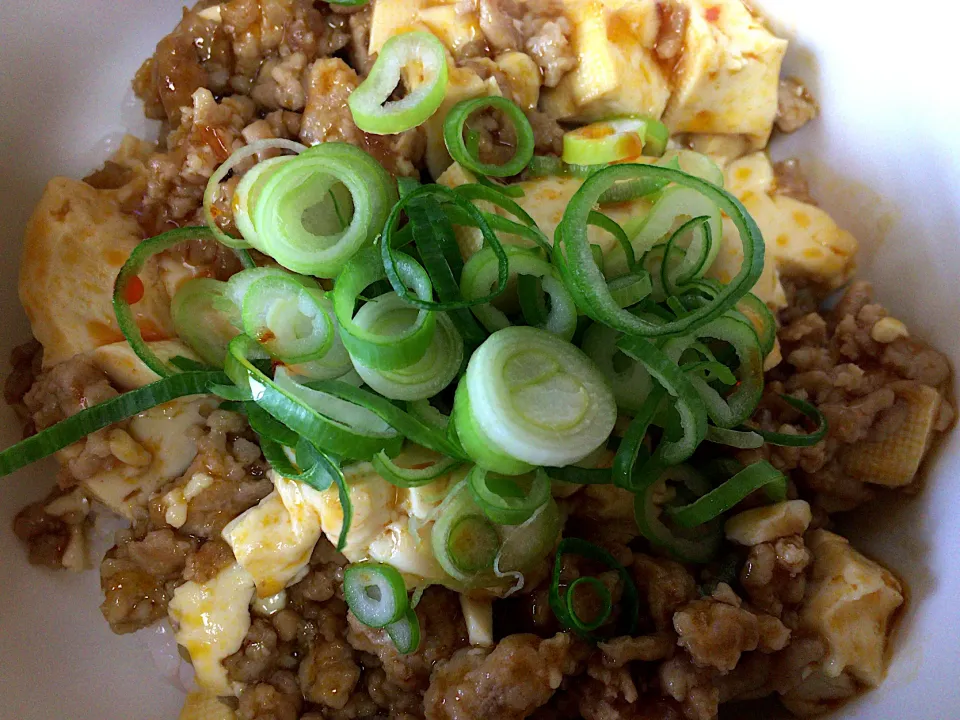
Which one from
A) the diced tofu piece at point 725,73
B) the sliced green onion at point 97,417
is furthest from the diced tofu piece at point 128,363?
the diced tofu piece at point 725,73

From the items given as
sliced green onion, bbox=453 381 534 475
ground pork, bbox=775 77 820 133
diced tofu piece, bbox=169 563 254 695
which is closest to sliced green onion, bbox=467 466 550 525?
sliced green onion, bbox=453 381 534 475

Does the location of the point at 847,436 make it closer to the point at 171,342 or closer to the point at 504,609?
the point at 504,609

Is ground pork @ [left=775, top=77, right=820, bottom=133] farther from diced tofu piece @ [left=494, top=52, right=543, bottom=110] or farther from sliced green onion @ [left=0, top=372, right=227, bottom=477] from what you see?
sliced green onion @ [left=0, top=372, right=227, bottom=477]

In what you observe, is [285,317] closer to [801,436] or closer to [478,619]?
[478,619]

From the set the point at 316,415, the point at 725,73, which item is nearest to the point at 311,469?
the point at 316,415

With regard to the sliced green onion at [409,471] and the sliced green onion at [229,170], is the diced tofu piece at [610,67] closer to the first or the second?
the sliced green onion at [229,170]

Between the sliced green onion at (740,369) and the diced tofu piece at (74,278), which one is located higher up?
the diced tofu piece at (74,278)
